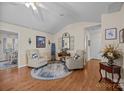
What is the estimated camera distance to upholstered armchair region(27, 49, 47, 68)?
307 centimetres

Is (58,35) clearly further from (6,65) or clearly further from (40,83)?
(6,65)

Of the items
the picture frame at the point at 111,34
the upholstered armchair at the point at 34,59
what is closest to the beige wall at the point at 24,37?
the upholstered armchair at the point at 34,59

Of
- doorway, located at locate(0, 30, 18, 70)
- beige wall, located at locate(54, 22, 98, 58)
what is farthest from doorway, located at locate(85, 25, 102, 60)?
doorway, located at locate(0, 30, 18, 70)

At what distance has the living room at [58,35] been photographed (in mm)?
2952

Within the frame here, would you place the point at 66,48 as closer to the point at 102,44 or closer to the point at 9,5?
the point at 102,44

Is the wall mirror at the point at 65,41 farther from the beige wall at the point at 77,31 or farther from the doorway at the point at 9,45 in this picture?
the doorway at the point at 9,45

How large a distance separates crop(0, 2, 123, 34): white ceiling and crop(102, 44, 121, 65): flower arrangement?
0.81 m

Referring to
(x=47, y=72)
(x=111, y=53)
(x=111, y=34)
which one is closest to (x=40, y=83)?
(x=47, y=72)

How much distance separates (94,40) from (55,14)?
4.22ft

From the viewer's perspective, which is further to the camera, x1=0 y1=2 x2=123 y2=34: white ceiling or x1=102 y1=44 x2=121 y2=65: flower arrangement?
x1=102 y1=44 x2=121 y2=65: flower arrangement

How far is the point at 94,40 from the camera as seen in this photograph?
3.27 m

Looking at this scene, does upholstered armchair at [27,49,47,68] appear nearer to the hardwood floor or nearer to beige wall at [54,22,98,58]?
the hardwood floor

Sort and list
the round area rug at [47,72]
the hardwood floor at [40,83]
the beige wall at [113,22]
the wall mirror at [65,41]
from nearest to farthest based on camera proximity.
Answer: the hardwood floor at [40,83] → the beige wall at [113,22] → the wall mirror at [65,41] → the round area rug at [47,72]

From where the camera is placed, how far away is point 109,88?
2.85 metres
